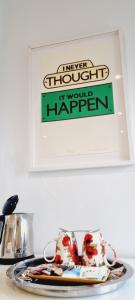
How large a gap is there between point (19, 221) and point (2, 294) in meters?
0.37

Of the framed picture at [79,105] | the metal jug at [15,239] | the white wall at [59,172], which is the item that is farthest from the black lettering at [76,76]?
the metal jug at [15,239]

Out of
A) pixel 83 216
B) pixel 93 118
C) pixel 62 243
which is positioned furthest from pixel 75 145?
pixel 62 243

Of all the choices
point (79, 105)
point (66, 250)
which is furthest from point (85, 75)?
point (66, 250)

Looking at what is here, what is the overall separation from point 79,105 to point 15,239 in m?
0.61

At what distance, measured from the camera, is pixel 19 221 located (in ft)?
3.10

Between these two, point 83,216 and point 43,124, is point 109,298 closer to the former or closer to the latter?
point 83,216

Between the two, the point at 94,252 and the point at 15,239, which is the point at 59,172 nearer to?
the point at 15,239

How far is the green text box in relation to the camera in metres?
1.08

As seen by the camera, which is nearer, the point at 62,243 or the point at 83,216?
the point at 62,243

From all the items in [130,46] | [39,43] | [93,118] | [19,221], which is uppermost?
[39,43]

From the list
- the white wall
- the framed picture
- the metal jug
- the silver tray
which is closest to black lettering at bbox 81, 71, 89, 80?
the framed picture

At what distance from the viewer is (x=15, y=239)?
920 mm

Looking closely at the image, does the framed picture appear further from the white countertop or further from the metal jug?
the white countertop

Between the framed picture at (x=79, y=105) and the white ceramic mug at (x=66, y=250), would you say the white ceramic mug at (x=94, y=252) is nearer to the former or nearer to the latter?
the white ceramic mug at (x=66, y=250)
